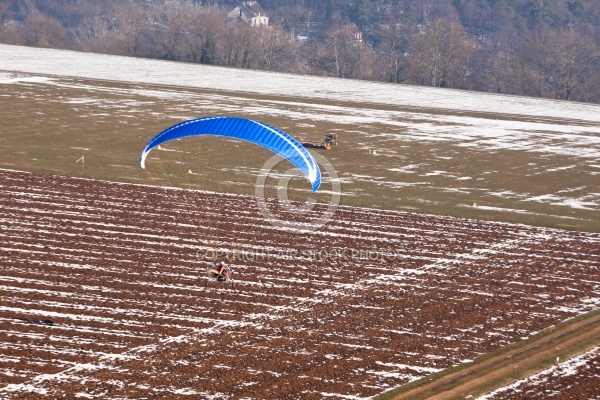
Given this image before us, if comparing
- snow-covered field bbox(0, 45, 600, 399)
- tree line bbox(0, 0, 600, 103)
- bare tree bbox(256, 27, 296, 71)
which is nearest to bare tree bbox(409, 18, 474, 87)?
tree line bbox(0, 0, 600, 103)

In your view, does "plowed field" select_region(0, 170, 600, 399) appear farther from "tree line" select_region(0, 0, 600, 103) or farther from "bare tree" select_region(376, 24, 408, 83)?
"bare tree" select_region(376, 24, 408, 83)

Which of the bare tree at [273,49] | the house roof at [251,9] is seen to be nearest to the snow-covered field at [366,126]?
the bare tree at [273,49]

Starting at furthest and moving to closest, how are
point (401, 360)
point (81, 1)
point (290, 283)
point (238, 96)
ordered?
point (81, 1) < point (238, 96) < point (290, 283) < point (401, 360)

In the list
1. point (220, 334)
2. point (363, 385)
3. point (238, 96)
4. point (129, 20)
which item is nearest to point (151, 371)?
point (220, 334)

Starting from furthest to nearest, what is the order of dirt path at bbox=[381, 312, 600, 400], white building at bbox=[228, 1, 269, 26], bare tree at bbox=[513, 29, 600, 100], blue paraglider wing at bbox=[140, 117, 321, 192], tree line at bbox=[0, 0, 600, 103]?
white building at bbox=[228, 1, 269, 26] → tree line at bbox=[0, 0, 600, 103] → bare tree at bbox=[513, 29, 600, 100] → blue paraglider wing at bbox=[140, 117, 321, 192] → dirt path at bbox=[381, 312, 600, 400]

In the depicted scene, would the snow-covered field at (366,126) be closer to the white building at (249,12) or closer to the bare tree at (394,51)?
the bare tree at (394,51)

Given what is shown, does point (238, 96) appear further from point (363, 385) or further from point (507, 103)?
point (363, 385)
